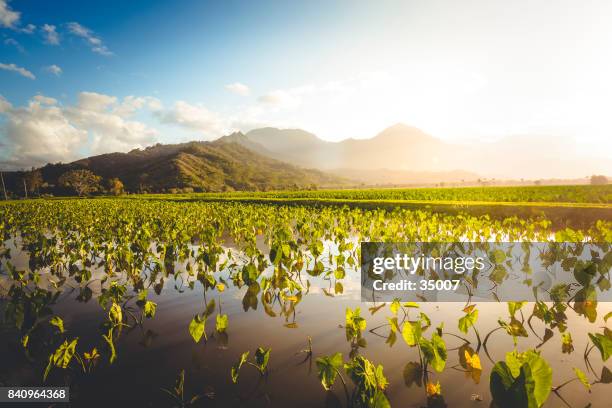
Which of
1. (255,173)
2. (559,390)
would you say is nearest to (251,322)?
Answer: (559,390)

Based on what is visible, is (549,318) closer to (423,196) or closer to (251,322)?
(251,322)

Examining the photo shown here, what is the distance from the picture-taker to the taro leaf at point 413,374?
3.94 m

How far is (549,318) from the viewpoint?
4.77 m

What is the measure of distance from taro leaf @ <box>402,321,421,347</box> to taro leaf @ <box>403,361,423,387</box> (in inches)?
22.5

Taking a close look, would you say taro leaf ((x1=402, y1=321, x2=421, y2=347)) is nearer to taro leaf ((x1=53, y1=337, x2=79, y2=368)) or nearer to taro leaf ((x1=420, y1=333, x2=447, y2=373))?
taro leaf ((x1=420, y1=333, x2=447, y2=373))

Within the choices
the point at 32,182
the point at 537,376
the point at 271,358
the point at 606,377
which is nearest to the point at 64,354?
the point at 271,358

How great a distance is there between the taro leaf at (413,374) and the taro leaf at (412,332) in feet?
1.87

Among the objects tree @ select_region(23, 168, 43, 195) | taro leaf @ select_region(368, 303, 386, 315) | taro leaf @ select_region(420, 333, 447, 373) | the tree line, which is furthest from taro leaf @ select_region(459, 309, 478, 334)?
tree @ select_region(23, 168, 43, 195)

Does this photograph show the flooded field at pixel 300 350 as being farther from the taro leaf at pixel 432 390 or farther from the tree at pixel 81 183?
the tree at pixel 81 183

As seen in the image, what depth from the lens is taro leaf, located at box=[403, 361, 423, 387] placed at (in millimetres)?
3939

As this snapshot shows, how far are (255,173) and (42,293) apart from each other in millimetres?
164419

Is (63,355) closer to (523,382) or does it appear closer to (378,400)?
(378,400)

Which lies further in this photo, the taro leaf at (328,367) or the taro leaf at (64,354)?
the taro leaf at (64,354)

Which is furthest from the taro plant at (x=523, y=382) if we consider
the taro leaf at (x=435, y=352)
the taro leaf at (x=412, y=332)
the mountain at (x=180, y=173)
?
the mountain at (x=180, y=173)
